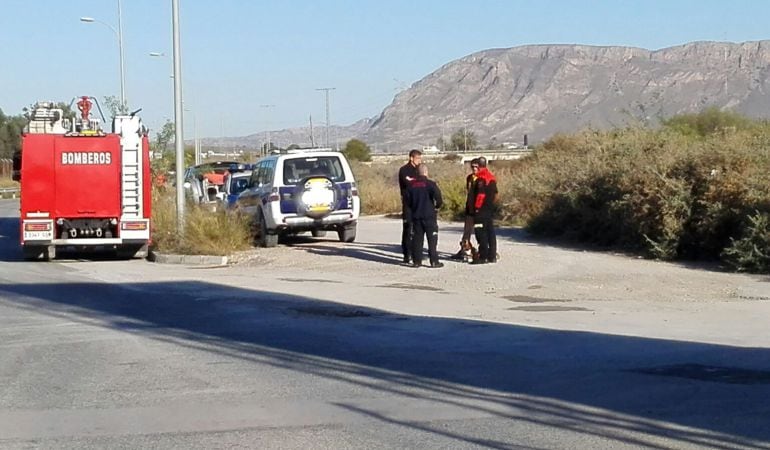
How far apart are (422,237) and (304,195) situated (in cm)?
466

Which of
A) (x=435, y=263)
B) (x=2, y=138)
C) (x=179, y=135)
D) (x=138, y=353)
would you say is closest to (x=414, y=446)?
(x=138, y=353)

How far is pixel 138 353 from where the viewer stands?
39.8ft

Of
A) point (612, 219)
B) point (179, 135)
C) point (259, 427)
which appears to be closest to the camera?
point (259, 427)

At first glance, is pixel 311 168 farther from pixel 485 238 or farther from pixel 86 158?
pixel 485 238

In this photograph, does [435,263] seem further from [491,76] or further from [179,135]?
[491,76]

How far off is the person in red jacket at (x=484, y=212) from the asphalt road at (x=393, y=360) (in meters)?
A: 0.52

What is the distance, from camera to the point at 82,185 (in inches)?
936

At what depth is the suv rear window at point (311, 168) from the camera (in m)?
24.6

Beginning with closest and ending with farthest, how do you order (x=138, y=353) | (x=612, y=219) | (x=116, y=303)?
(x=138, y=353) → (x=116, y=303) → (x=612, y=219)

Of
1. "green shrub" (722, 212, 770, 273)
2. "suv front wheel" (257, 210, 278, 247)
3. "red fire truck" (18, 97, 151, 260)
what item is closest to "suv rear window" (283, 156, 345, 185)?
"suv front wheel" (257, 210, 278, 247)

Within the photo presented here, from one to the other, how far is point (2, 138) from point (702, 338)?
9513cm

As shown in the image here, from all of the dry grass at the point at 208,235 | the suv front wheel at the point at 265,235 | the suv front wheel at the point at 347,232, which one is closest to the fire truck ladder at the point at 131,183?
the dry grass at the point at 208,235

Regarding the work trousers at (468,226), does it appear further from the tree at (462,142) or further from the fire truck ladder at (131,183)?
the tree at (462,142)

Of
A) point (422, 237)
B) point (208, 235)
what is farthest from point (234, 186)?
point (422, 237)
